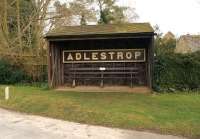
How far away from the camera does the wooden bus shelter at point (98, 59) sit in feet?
63.1

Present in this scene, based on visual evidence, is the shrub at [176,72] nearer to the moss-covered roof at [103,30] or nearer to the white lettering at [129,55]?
the white lettering at [129,55]

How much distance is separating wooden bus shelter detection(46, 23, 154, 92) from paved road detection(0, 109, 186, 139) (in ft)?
27.0

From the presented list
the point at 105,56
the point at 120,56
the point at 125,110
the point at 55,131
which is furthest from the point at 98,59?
the point at 55,131

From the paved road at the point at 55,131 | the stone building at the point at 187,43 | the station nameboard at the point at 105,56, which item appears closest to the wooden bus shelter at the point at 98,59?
the station nameboard at the point at 105,56

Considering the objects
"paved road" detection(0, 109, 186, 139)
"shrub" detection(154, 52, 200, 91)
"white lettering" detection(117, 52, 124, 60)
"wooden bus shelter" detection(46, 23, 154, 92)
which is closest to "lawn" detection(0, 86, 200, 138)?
"paved road" detection(0, 109, 186, 139)

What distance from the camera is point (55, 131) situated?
31.4ft

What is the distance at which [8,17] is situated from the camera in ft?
94.3

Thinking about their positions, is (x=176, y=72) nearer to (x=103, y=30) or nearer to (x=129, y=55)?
(x=129, y=55)

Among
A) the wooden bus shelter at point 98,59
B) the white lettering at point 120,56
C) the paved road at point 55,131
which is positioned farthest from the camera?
the white lettering at point 120,56

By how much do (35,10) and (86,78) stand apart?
11.7 m

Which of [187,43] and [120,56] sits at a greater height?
[187,43]

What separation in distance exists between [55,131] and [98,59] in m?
10.6

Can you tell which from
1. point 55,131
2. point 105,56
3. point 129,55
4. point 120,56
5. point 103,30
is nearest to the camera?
point 55,131

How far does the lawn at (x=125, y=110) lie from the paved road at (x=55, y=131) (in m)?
0.58
